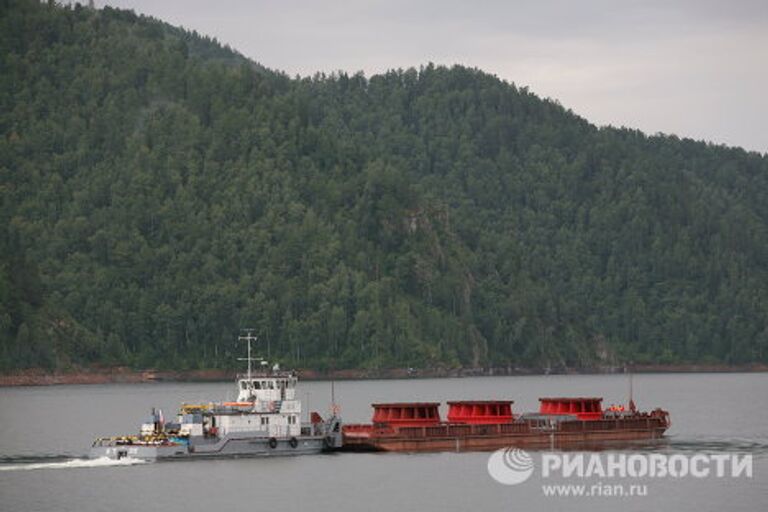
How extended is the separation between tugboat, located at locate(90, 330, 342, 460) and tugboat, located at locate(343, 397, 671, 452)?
14.0 ft

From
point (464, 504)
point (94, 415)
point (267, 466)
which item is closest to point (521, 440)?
point (267, 466)

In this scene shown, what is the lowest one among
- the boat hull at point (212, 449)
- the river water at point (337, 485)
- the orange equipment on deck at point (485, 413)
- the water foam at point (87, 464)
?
the river water at point (337, 485)

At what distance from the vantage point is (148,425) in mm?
126875

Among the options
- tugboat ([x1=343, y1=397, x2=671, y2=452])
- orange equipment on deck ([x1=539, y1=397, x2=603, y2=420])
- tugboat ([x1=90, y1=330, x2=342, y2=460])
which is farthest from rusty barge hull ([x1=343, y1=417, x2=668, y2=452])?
tugboat ([x1=90, y1=330, x2=342, y2=460])

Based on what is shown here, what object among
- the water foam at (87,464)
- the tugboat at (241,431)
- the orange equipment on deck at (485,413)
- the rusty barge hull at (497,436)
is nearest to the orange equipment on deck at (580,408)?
the rusty barge hull at (497,436)

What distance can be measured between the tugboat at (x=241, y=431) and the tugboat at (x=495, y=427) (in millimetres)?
4256

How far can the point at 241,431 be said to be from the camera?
415 ft

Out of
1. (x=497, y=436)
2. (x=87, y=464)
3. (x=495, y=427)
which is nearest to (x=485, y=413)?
(x=495, y=427)

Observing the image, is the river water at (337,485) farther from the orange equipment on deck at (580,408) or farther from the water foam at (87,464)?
the orange equipment on deck at (580,408)

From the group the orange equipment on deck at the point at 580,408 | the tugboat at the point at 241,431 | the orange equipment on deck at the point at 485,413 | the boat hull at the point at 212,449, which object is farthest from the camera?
the orange equipment on deck at the point at 580,408

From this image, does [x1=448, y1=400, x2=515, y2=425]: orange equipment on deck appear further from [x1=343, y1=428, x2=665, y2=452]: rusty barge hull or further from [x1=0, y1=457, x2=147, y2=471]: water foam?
[x1=0, y1=457, x2=147, y2=471]: water foam

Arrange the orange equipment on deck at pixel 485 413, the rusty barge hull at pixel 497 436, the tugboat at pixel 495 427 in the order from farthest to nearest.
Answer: the orange equipment on deck at pixel 485 413 < the tugboat at pixel 495 427 < the rusty barge hull at pixel 497 436

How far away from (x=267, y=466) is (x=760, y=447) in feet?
139

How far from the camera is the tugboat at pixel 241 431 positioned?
125 m
